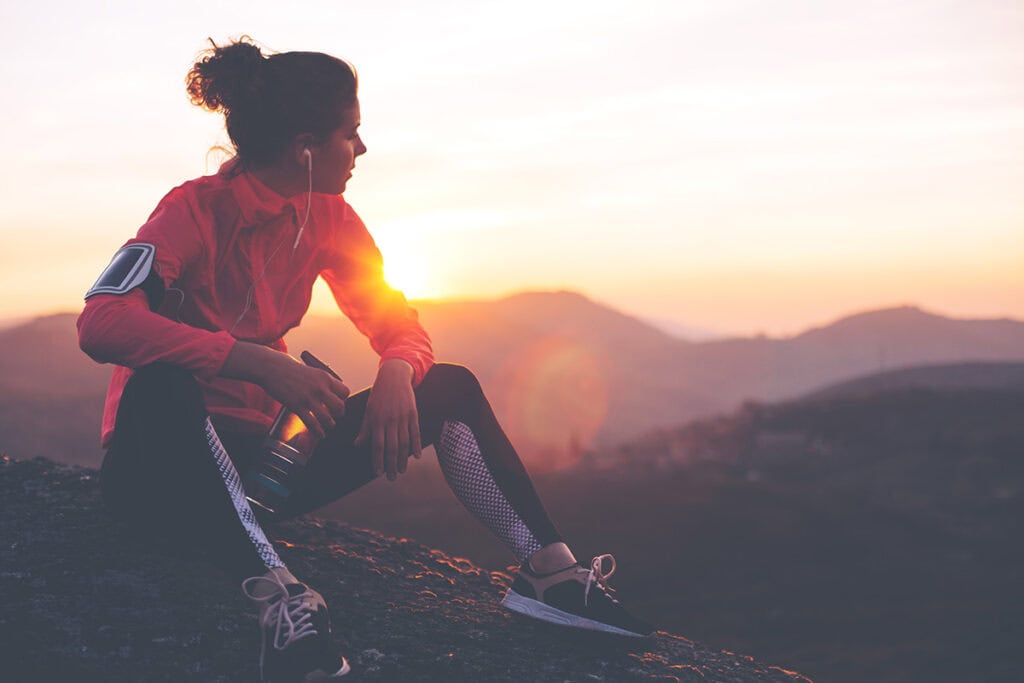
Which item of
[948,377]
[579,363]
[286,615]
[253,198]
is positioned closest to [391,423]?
[286,615]

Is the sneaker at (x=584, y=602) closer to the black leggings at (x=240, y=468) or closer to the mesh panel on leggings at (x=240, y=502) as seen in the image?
the black leggings at (x=240, y=468)

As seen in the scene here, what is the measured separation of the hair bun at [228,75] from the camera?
273 centimetres

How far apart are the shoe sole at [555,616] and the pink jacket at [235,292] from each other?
895 mm

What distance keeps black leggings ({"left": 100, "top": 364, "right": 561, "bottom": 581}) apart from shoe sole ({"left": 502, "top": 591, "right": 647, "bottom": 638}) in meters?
0.19

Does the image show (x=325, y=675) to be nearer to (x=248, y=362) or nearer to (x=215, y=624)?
(x=215, y=624)

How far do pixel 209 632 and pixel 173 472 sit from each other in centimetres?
62

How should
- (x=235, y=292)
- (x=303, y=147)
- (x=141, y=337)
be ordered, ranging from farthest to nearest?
(x=235, y=292) < (x=303, y=147) < (x=141, y=337)

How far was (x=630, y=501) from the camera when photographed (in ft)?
54.7

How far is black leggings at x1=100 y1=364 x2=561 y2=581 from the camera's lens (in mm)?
2471

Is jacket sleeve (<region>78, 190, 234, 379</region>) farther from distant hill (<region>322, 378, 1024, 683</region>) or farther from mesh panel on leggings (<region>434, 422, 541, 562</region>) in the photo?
Result: distant hill (<region>322, 378, 1024, 683</region>)

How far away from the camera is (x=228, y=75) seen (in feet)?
9.00

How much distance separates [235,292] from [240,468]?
568 millimetres

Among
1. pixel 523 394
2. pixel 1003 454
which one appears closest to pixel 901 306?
pixel 523 394

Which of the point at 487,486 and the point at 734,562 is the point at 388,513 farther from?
the point at 487,486
